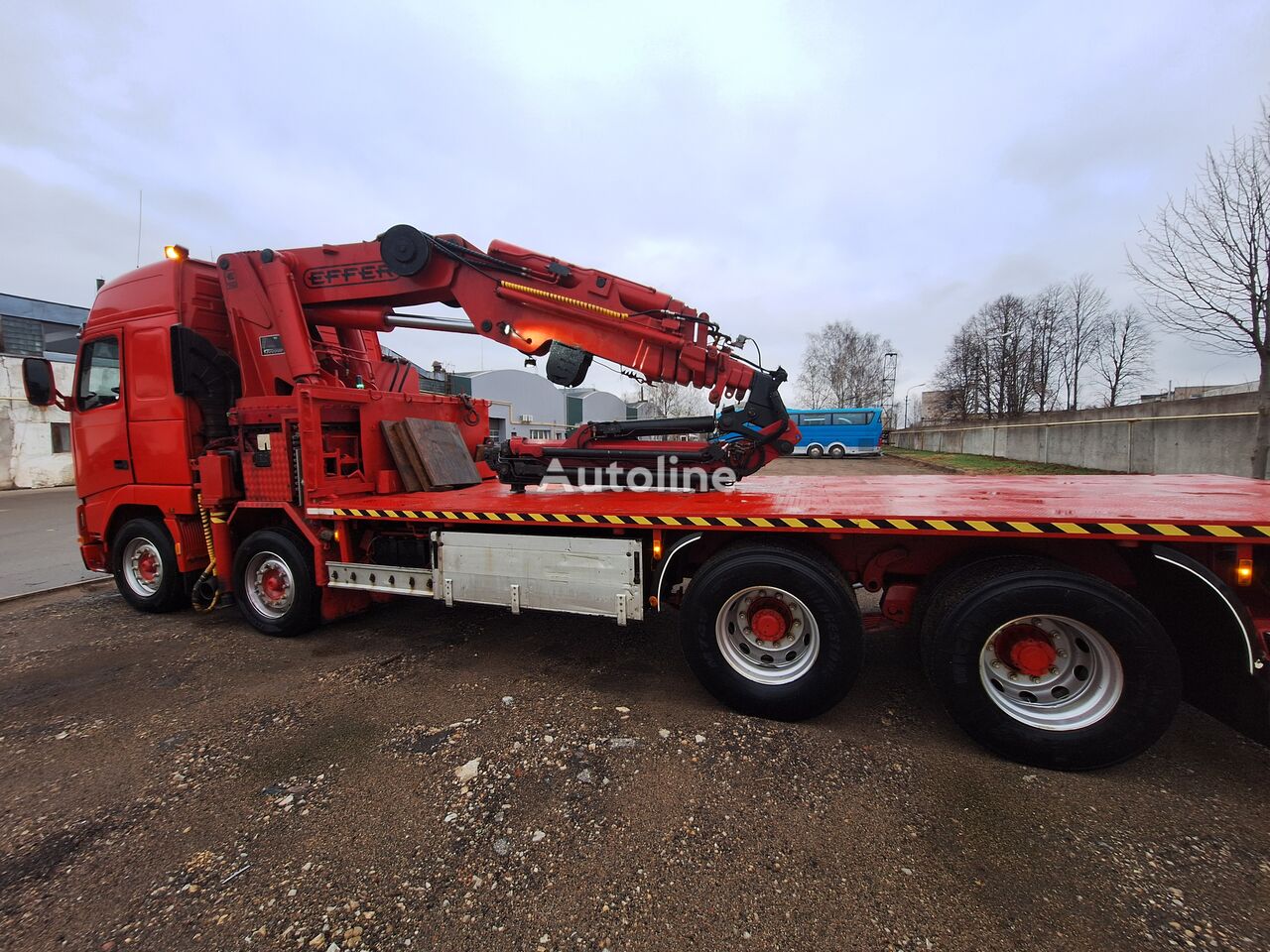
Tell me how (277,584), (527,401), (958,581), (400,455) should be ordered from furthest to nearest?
1. (527,401)
2. (400,455)
3. (277,584)
4. (958,581)

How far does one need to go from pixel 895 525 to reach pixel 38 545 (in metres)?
13.7

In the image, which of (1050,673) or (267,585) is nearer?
(1050,673)

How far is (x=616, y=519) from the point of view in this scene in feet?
11.9

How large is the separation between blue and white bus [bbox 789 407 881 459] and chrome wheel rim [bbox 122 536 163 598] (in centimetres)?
3292

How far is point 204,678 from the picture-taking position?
4.17 meters

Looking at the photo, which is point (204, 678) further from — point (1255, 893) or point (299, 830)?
point (1255, 893)

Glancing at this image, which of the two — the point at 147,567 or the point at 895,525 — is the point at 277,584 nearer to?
the point at 147,567

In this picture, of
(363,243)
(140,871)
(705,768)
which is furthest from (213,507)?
(705,768)

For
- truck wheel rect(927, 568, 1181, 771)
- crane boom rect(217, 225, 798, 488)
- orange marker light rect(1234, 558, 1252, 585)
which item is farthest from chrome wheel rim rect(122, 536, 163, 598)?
orange marker light rect(1234, 558, 1252, 585)

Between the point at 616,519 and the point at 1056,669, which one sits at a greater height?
the point at 616,519

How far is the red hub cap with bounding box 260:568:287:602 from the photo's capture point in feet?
16.4

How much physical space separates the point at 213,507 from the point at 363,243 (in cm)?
286

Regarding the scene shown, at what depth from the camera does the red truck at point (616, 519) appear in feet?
9.61

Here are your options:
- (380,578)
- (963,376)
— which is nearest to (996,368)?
(963,376)
